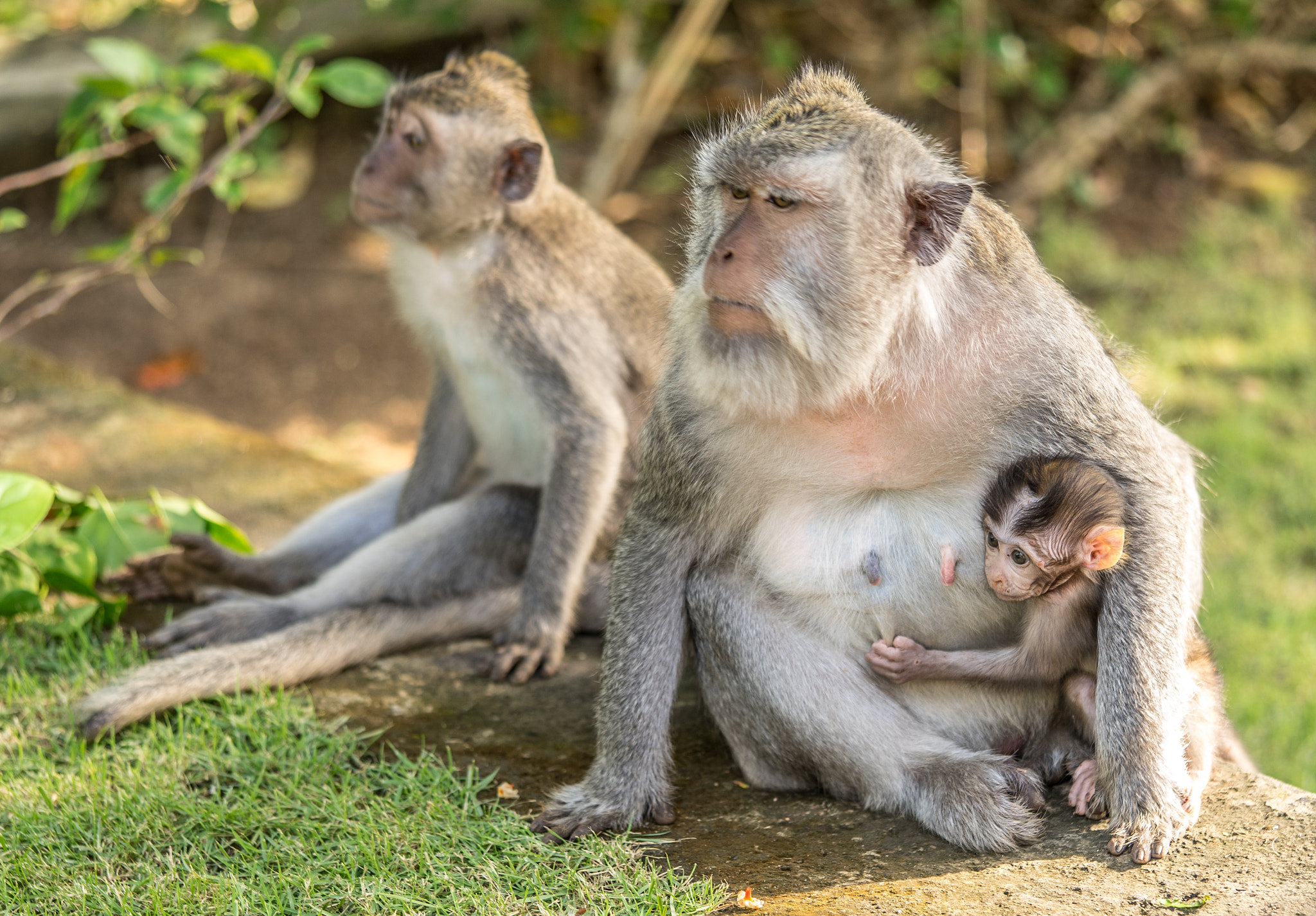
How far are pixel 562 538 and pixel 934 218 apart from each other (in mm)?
1921

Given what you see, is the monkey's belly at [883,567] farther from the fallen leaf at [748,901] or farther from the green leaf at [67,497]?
the green leaf at [67,497]

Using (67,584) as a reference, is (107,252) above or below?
above

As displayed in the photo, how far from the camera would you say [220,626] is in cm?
444

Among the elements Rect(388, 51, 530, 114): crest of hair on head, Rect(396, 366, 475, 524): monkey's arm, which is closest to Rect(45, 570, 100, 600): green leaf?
Rect(396, 366, 475, 524): monkey's arm

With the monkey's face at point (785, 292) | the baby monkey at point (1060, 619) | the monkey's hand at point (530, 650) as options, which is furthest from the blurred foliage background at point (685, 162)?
the monkey's face at point (785, 292)

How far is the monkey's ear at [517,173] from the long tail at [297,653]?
57.6 inches

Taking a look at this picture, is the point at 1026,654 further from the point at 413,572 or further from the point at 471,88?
the point at 471,88

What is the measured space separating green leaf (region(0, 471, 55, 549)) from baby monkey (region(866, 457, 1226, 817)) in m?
2.48

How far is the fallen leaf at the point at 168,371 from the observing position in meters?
8.40

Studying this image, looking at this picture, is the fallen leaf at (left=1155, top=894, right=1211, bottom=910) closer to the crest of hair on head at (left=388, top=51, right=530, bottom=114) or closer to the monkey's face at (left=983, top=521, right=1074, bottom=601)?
the monkey's face at (left=983, top=521, right=1074, bottom=601)

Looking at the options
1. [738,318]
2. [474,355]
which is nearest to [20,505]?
[474,355]

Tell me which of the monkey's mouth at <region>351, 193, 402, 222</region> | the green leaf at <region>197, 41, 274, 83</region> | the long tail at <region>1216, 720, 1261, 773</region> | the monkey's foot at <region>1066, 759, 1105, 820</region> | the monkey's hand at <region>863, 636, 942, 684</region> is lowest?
the monkey's foot at <region>1066, 759, 1105, 820</region>

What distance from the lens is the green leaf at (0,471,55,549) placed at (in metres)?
3.72

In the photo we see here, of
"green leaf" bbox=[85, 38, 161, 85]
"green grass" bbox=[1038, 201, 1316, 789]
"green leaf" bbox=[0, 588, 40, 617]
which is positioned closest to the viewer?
"green leaf" bbox=[0, 588, 40, 617]
